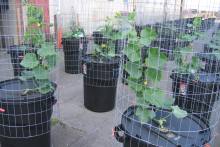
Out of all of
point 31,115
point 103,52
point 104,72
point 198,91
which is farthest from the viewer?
point 103,52

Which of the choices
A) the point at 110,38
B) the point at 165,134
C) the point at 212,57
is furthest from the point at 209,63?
the point at 165,134

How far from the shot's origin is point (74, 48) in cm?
421

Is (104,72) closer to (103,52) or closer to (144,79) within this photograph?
(103,52)

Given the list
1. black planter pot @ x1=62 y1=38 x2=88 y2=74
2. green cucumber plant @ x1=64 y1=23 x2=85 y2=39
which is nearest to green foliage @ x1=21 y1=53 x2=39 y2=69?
black planter pot @ x1=62 y1=38 x2=88 y2=74

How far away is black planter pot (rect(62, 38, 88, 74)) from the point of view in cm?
419

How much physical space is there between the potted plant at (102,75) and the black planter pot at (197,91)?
2.39ft

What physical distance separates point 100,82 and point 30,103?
1166mm

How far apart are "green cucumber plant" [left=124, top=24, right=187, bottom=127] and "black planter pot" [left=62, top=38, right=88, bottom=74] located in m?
2.68

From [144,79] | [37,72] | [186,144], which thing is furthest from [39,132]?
[186,144]

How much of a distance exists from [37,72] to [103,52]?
47.9 inches

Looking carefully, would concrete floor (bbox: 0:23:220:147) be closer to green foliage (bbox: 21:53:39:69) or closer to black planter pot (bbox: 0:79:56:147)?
green foliage (bbox: 21:53:39:69)

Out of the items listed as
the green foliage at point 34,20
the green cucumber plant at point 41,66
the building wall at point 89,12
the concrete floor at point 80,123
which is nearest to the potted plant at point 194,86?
the concrete floor at point 80,123

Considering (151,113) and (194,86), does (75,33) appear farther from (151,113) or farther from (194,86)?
(151,113)

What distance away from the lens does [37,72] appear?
2.02 m
